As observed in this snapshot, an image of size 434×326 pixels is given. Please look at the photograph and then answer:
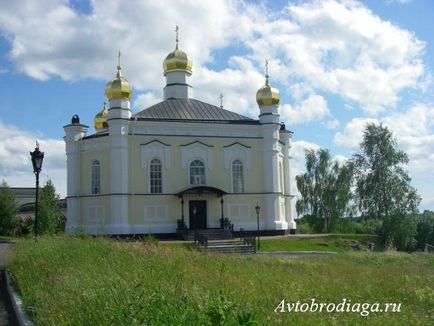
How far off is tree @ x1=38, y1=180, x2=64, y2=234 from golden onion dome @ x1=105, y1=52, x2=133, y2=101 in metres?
8.69

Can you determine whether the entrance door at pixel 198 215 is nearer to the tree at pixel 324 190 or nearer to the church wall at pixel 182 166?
the church wall at pixel 182 166

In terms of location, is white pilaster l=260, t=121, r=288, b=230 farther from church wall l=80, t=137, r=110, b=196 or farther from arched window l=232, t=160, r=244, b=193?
church wall l=80, t=137, r=110, b=196

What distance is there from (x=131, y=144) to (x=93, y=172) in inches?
133

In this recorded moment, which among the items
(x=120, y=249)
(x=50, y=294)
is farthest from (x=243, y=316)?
(x=120, y=249)

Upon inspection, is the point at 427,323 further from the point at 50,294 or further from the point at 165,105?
the point at 165,105

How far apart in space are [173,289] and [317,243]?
26.0 meters

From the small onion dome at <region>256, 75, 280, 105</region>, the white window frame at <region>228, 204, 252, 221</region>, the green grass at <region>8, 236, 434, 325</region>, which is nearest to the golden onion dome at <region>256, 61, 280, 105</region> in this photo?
the small onion dome at <region>256, 75, 280, 105</region>

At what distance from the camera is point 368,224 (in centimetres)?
4725

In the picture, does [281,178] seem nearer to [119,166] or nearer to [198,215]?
[198,215]

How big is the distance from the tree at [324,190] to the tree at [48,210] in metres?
22.1

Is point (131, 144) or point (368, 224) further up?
point (131, 144)

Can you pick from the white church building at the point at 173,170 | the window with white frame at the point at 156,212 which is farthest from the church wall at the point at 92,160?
the window with white frame at the point at 156,212

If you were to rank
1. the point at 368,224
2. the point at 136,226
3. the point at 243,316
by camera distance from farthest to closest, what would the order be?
the point at 368,224, the point at 136,226, the point at 243,316

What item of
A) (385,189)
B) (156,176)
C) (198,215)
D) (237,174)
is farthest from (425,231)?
(156,176)
